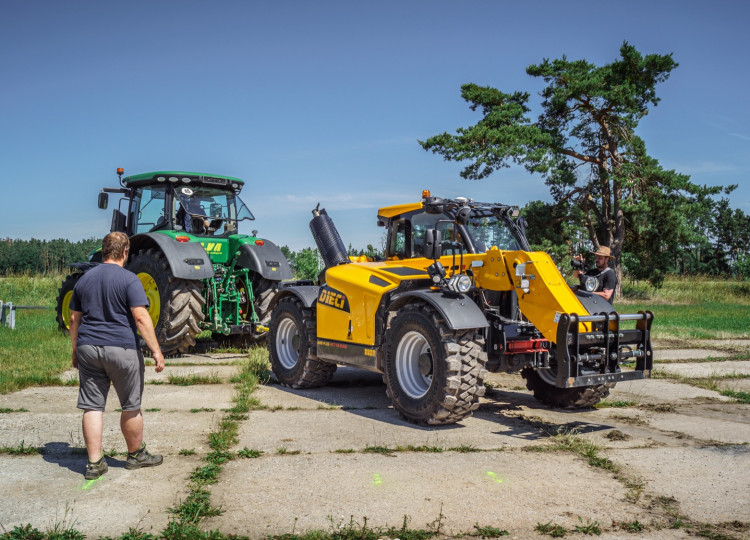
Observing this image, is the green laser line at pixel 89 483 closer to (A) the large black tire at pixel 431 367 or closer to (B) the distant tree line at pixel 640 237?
(A) the large black tire at pixel 431 367

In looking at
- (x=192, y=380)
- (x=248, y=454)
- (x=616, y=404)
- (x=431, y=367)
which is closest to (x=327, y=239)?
(x=192, y=380)

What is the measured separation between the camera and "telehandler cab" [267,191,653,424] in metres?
6.68

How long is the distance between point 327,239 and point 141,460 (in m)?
5.10

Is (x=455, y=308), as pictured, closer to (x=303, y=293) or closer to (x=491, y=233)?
(x=491, y=233)

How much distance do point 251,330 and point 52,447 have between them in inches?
222

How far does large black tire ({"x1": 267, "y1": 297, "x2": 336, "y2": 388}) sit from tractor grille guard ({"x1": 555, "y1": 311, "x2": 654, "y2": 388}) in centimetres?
342

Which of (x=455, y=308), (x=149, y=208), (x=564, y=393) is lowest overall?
(x=564, y=393)

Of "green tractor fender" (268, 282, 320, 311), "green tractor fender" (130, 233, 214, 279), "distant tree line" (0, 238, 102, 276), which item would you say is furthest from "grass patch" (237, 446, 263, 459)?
"distant tree line" (0, 238, 102, 276)

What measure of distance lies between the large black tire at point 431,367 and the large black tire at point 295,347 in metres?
1.75

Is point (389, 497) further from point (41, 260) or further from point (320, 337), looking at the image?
point (41, 260)

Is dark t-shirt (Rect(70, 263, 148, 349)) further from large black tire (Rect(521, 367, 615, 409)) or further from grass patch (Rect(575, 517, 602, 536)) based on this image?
large black tire (Rect(521, 367, 615, 409))

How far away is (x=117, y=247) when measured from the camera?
5492 millimetres

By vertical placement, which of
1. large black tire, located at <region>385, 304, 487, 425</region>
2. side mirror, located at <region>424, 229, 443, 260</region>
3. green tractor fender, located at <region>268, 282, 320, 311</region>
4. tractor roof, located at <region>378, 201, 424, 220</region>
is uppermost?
tractor roof, located at <region>378, 201, 424, 220</region>

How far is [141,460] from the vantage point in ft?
17.7
